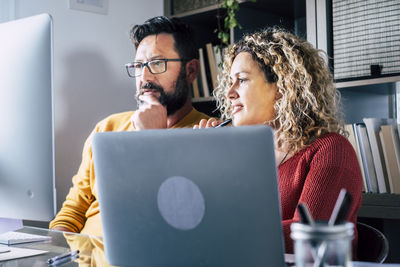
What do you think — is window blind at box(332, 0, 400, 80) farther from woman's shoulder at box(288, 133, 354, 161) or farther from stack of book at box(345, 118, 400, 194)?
woman's shoulder at box(288, 133, 354, 161)

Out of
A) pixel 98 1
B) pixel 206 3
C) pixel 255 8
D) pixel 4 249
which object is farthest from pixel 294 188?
pixel 98 1

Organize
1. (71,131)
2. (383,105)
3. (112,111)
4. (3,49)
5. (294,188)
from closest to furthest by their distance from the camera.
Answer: (3,49)
(294,188)
(383,105)
(71,131)
(112,111)

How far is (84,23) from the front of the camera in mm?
2383

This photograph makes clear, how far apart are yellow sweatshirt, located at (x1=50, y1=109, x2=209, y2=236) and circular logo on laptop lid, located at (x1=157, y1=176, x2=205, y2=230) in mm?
1097

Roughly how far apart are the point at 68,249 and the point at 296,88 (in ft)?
2.73

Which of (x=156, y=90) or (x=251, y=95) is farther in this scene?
(x=156, y=90)

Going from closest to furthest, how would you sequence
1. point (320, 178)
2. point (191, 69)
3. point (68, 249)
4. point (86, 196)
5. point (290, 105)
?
point (68, 249) → point (320, 178) → point (290, 105) → point (86, 196) → point (191, 69)

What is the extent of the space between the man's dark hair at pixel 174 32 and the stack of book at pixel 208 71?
36 centimetres

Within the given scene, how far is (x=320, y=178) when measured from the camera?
122cm

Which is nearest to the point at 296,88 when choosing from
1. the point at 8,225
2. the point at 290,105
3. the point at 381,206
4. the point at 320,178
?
the point at 290,105

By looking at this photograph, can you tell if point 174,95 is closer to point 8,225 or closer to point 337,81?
point 337,81

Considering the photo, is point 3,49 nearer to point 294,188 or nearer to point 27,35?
point 27,35

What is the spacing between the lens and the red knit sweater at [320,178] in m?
1.20

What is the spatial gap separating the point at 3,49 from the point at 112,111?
160cm
